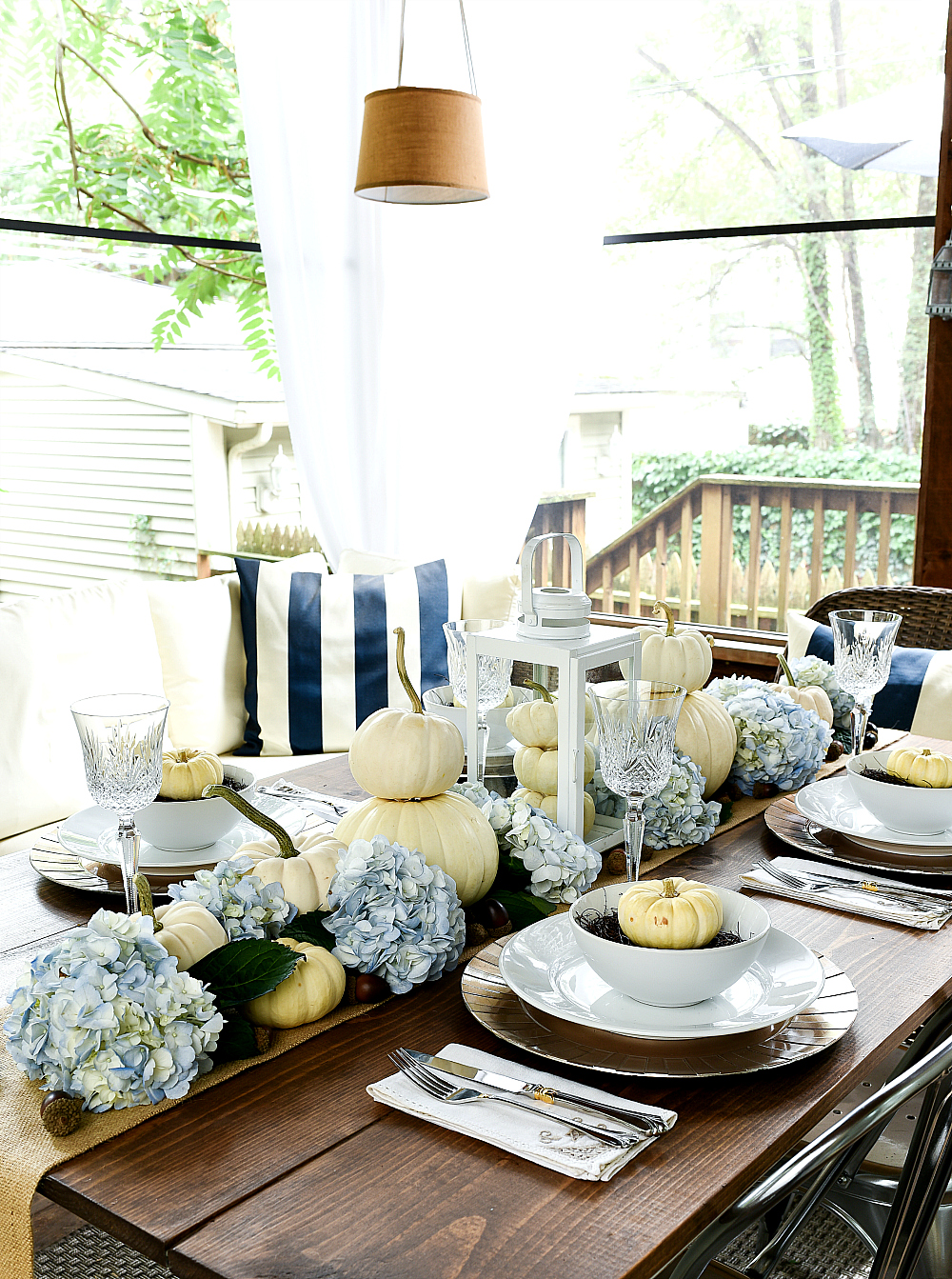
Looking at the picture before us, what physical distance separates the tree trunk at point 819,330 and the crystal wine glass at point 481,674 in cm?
243

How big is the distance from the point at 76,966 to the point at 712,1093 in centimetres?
49

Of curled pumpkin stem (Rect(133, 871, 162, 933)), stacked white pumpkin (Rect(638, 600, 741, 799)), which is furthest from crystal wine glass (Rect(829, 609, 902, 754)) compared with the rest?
curled pumpkin stem (Rect(133, 871, 162, 933))

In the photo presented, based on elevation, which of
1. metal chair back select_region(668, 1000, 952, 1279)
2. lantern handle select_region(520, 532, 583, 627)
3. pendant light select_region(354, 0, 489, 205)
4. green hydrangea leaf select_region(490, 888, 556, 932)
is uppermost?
pendant light select_region(354, 0, 489, 205)

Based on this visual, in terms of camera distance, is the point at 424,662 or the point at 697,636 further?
the point at 424,662

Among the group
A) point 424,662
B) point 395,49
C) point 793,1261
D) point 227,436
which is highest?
point 395,49

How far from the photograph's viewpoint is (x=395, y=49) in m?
3.62

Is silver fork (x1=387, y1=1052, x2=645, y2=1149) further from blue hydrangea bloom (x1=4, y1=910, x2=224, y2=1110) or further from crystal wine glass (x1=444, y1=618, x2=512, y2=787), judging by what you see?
crystal wine glass (x1=444, y1=618, x2=512, y2=787)

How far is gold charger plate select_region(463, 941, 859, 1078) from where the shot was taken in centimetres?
91

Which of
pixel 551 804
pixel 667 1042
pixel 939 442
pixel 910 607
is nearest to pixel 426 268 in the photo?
pixel 939 442

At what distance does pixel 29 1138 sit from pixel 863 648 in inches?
51.4

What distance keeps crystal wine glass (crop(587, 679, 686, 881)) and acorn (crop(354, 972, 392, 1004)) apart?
34cm

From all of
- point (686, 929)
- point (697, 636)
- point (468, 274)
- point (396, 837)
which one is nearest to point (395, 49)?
point (468, 274)

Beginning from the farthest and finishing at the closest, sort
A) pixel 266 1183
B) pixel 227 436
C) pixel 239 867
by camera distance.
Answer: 1. pixel 227 436
2. pixel 239 867
3. pixel 266 1183

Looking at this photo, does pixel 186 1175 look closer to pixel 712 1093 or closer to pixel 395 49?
pixel 712 1093
